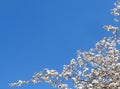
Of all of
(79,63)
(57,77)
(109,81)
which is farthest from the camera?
(79,63)

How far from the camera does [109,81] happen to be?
59.0ft

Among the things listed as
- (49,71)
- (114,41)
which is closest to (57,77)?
(49,71)

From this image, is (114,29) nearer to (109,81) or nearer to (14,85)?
(109,81)

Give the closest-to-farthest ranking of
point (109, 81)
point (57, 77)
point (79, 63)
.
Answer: point (109, 81) < point (57, 77) < point (79, 63)

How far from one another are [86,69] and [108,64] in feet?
4.64

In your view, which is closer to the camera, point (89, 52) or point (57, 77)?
point (57, 77)

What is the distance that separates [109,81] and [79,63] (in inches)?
115

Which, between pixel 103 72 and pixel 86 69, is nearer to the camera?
pixel 103 72

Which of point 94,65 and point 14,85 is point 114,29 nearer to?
point 94,65

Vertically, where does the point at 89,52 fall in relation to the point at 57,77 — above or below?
above

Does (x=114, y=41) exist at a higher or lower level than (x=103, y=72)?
higher

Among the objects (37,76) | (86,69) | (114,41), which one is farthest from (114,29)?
(37,76)

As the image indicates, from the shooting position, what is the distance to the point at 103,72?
18.6 metres

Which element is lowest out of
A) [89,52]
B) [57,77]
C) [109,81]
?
[109,81]
